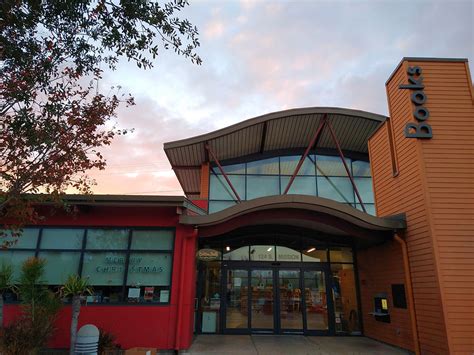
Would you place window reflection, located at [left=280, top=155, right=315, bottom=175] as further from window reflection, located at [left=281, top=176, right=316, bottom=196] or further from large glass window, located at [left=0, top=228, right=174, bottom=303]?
large glass window, located at [left=0, top=228, right=174, bottom=303]

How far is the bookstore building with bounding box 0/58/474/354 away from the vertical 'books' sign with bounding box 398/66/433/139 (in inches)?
1.4

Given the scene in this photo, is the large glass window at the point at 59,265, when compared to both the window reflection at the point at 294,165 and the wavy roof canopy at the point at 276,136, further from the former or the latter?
the window reflection at the point at 294,165

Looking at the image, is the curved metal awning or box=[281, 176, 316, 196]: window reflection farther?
box=[281, 176, 316, 196]: window reflection

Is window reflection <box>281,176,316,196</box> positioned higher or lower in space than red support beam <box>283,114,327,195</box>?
lower

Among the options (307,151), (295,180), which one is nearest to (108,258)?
(295,180)

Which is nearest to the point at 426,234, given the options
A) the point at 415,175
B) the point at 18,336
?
the point at 415,175

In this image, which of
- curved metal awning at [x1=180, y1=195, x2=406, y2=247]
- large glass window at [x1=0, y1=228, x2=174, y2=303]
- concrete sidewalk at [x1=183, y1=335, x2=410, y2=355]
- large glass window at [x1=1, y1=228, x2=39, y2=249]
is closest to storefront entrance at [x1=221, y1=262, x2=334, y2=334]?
concrete sidewalk at [x1=183, y1=335, x2=410, y2=355]

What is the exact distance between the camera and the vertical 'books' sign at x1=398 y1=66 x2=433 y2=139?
28.4 feet

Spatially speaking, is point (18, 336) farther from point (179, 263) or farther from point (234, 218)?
point (234, 218)

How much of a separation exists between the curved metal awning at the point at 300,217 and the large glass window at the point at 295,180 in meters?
4.57

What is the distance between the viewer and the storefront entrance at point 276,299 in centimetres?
1133

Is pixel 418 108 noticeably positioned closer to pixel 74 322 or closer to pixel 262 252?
pixel 262 252

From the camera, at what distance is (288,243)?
477 inches

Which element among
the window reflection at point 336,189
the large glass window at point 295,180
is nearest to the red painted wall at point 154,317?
the large glass window at point 295,180
